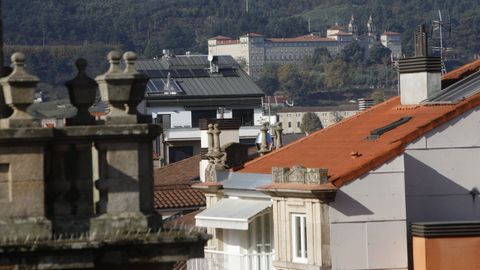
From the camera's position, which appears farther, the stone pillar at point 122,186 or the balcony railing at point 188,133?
the balcony railing at point 188,133

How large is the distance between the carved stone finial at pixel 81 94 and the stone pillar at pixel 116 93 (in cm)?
11

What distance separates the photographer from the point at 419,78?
124ft

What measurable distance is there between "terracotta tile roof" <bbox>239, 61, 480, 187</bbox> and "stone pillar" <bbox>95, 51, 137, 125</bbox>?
57.9ft

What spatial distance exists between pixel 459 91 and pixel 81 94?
22.1 m

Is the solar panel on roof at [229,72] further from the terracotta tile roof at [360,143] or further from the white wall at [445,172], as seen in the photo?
the white wall at [445,172]

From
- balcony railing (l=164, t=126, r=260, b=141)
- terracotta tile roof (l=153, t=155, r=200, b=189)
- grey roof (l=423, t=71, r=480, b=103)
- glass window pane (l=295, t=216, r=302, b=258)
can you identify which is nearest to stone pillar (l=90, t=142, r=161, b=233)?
glass window pane (l=295, t=216, r=302, b=258)

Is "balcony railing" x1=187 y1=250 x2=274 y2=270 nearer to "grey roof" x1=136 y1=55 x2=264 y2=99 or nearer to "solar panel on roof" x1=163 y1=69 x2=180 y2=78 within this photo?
"grey roof" x1=136 y1=55 x2=264 y2=99

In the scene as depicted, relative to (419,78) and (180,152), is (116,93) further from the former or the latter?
(180,152)

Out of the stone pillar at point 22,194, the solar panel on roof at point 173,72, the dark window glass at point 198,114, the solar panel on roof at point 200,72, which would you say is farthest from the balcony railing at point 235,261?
the solar panel on roof at point 200,72

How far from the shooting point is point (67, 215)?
14.1 meters

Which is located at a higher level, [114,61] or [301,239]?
[114,61]

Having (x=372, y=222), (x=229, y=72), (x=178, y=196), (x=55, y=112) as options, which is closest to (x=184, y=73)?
(x=229, y=72)

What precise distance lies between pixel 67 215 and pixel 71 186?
0.19 meters

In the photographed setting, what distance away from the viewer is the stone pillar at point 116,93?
46.7 feet
